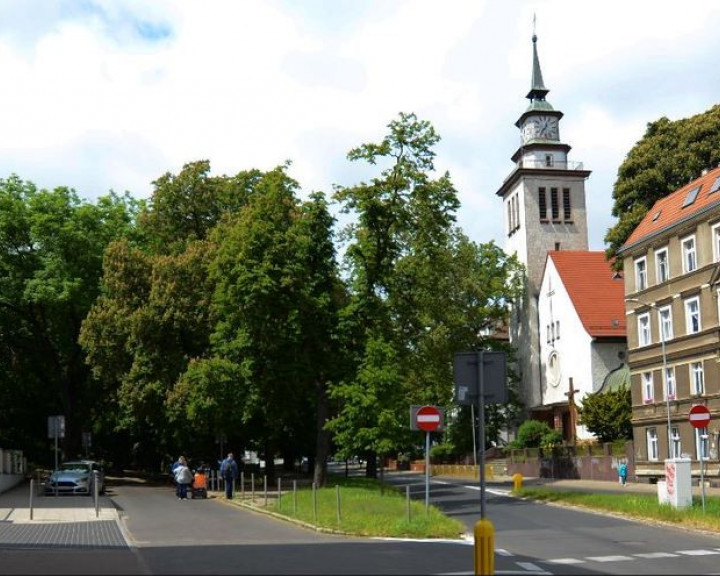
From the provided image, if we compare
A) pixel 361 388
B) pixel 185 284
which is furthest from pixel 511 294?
pixel 361 388

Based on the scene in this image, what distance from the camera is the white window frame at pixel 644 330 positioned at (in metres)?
51.8

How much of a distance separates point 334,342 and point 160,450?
20.3 m

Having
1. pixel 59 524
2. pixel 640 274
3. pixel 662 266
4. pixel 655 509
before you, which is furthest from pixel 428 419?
pixel 640 274

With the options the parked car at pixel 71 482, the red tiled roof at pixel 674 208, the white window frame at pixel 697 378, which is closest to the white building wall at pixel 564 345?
the red tiled roof at pixel 674 208

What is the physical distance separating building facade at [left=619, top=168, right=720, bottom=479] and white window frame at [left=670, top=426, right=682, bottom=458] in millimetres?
46

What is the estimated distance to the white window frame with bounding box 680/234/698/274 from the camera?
155 ft

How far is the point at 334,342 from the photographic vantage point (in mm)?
38812

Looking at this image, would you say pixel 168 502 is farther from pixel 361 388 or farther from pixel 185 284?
pixel 185 284

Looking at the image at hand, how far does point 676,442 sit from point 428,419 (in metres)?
28.7

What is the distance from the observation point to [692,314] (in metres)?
47.5

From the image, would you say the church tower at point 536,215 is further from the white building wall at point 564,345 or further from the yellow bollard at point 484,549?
the yellow bollard at point 484,549

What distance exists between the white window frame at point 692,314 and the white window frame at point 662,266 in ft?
7.18

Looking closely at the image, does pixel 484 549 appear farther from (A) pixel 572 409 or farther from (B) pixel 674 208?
(A) pixel 572 409

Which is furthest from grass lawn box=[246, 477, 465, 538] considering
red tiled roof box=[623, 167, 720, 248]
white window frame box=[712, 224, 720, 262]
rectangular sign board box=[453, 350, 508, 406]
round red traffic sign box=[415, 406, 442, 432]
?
red tiled roof box=[623, 167, 720, 248]
